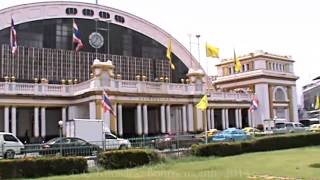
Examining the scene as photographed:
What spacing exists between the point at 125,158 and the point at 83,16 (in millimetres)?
38764

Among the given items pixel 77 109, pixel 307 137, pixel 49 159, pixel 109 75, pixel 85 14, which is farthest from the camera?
pixel 85 14

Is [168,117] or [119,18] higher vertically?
[119,18]

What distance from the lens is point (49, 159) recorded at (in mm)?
21891

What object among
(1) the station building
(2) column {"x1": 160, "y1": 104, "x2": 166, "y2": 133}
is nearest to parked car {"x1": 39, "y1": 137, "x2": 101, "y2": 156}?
(1) the station building

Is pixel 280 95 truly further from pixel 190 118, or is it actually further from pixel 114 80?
pixel 114 80

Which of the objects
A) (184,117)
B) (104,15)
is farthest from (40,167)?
(104,15)

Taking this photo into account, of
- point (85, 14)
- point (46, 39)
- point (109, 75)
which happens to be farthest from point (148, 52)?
point (109, 75)

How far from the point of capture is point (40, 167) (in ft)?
70.6

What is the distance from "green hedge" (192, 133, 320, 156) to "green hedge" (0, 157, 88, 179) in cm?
887

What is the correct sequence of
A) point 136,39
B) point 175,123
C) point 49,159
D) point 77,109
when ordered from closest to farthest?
point 49,159 < point 77,109 < point 175,123 < point 136,39

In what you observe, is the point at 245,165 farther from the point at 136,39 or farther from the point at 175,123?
the point at 136,39

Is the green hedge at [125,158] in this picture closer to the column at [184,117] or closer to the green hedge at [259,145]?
the green hedge at [259,145]

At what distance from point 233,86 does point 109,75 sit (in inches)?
1287

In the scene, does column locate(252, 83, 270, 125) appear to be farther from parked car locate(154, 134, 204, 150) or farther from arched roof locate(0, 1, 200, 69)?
parked car locate(154, 134, 204, 150)
